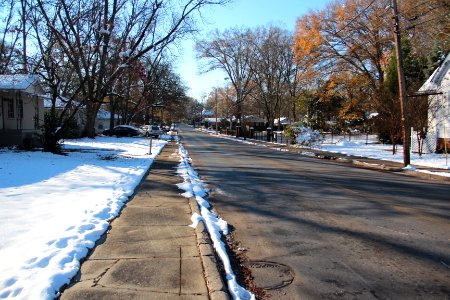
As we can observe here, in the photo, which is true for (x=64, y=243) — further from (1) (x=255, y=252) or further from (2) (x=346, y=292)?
(2) (x=346, y=292)

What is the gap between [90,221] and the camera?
22.4ft

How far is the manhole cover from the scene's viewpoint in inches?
180

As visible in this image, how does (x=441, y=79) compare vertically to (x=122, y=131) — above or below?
above

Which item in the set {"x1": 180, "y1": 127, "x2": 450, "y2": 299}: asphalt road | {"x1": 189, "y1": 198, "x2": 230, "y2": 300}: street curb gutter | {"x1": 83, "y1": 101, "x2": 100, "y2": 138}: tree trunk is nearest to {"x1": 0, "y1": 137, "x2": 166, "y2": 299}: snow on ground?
{"x1": 189, "y1": 198, "x2": 230, "y2": 300}: street curb gutter

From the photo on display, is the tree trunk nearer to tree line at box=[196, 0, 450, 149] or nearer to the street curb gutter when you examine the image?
tree line at box=[196, 0, 450, 149]

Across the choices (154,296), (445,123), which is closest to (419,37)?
(445,123)

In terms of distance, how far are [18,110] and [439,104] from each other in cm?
2386

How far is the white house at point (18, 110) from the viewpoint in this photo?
20906 millimetres

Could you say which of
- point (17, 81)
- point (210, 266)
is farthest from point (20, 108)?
point (210, 266)

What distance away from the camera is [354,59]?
40.7 metres

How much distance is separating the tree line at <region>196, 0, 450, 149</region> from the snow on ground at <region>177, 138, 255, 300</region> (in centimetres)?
1612

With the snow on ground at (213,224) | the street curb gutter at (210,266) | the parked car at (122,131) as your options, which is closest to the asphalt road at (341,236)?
the snow on ground at (213,224)

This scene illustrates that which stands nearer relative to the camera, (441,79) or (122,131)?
(441,79)

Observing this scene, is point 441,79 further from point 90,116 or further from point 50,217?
point 90,116
